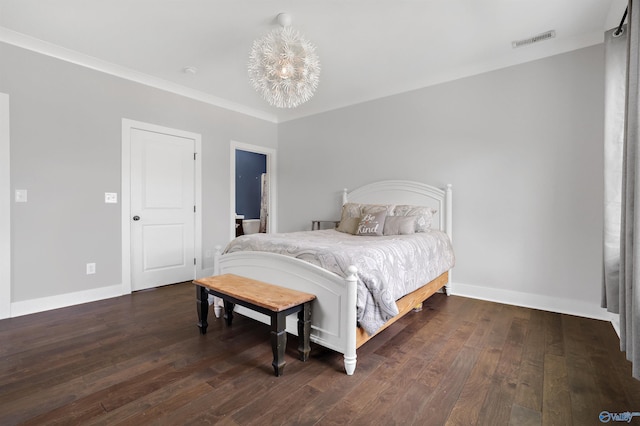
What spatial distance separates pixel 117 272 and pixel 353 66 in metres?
3.56

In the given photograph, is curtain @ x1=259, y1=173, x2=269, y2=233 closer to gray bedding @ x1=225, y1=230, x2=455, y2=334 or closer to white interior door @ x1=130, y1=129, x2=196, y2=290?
white interior door @ x1=130, y1=129, x2=196, y2=290

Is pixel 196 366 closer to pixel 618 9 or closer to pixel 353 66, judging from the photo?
pixel 353 66

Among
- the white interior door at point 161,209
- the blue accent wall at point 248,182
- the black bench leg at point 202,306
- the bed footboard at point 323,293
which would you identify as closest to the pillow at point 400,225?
the bed footboard at point 323,293

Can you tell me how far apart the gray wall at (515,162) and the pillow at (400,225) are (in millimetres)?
702

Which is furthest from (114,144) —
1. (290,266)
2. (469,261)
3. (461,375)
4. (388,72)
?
(469,261)

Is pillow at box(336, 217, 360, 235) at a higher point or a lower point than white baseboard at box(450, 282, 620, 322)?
higher

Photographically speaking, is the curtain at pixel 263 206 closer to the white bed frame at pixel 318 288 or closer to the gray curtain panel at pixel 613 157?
the white bed frame at pixel 318 288

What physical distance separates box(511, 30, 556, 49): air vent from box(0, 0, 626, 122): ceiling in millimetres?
51

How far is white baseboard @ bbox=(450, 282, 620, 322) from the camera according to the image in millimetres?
2771

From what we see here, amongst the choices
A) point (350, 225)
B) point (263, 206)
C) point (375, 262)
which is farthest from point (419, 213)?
point (263, 206)

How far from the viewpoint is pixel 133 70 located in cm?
349

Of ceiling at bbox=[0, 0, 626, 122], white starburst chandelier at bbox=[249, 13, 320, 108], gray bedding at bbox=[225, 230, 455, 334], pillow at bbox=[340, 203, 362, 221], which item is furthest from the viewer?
pillow at bbox=[340, 203, 362, 221]

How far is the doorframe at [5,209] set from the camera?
2729 mm
